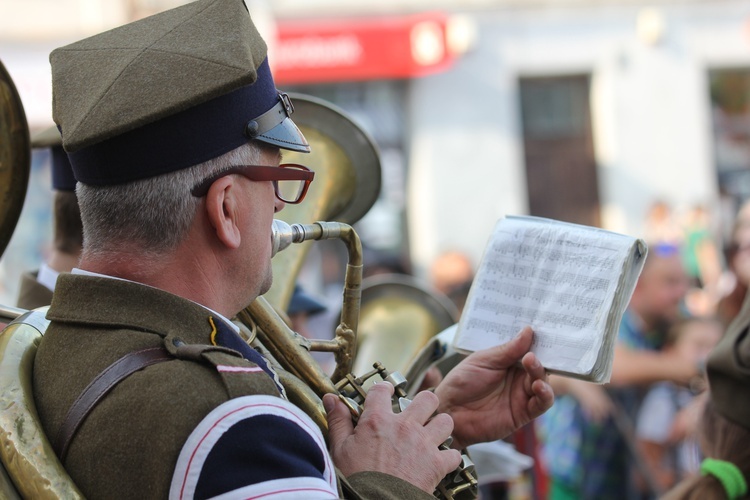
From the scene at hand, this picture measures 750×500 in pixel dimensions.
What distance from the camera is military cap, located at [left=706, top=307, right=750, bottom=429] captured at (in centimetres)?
220

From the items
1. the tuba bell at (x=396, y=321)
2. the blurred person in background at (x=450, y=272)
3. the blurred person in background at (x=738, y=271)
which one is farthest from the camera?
the blurred person in background at (x=450, y=272)

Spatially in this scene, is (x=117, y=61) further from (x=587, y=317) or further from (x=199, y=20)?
(x=587, y=317)

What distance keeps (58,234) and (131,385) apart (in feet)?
4.70

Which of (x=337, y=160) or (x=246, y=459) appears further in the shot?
(x=337, y=160)

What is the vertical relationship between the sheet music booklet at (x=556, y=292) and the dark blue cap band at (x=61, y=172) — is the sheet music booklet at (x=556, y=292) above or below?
below

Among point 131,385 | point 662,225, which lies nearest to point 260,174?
point 131,385

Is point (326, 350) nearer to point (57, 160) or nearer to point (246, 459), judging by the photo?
point (246, 459)

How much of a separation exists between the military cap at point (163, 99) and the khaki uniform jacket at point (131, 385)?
189 mm

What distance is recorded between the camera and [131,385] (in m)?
1.37

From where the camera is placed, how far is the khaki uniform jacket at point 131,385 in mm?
1323

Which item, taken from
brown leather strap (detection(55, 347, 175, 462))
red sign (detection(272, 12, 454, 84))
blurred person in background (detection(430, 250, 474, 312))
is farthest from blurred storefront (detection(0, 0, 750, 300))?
brown leather strap (detection(55, 347, 175, 462))

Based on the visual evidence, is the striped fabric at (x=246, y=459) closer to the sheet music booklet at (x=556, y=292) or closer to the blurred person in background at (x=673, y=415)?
the sheet music booklet at (x=556, y=292)

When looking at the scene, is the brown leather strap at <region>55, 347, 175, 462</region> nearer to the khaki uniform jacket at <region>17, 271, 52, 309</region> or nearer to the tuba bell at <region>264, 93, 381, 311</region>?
the tuba bell at <region>264, 93, 381, 311</region>

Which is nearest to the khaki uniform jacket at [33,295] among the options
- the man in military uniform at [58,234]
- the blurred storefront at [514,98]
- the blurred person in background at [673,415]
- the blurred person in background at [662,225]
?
the man in military uniform at [58,234]
